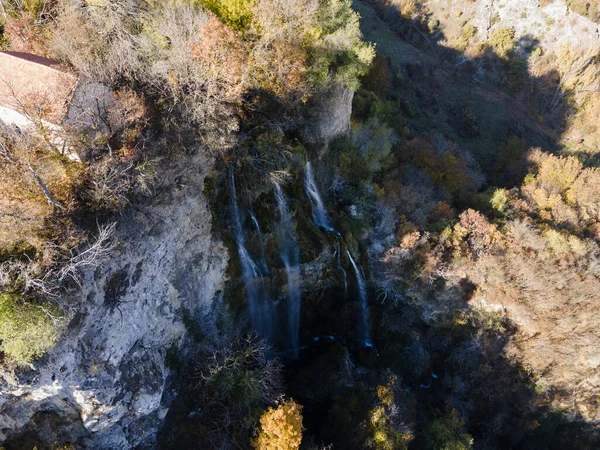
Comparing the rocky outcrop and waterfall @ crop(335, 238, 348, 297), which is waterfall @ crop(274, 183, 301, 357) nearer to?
waterfall @ crop(335, 238, 348, 297)

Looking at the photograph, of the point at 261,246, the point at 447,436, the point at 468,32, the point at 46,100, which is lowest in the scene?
the point at 447,436

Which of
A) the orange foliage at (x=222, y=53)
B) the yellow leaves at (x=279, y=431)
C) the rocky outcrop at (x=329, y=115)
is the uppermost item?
the rocky outcrop at (x=329, y=115)

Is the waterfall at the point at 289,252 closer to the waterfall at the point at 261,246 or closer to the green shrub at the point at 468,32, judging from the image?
the waterfall at the point at 261,246

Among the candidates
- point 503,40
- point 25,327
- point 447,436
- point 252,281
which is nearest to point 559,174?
point 447,436

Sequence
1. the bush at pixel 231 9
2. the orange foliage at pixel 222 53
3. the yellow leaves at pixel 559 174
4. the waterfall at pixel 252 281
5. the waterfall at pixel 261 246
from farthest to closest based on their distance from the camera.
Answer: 1. the yellow leaves at pixel 559 174
2. the waterfall at pixel 261 246
3. the waterfall at pixel 252 281
4. the bush at pixel 231 9
5. the orange foliage at pixel 222 53

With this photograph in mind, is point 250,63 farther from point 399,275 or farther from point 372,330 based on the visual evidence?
point 372,330

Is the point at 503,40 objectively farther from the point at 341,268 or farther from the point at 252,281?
the point at 252,281

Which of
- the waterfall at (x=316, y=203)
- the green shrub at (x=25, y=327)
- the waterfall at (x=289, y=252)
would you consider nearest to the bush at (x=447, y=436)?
the waterfall at (x=289, y=252)
